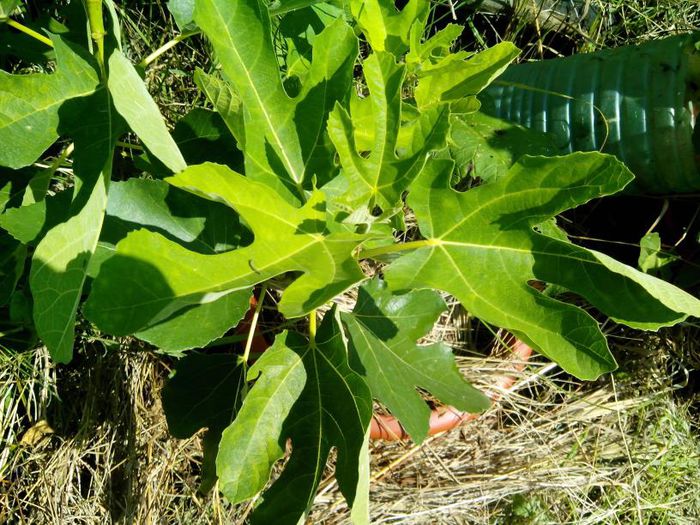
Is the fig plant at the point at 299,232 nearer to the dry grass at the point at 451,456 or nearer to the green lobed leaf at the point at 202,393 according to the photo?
the green lobed leaf at the point at 202,393

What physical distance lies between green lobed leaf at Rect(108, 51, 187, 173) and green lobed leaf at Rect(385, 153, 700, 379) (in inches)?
12.7

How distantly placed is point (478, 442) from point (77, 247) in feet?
4.22

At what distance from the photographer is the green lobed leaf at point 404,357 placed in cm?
101

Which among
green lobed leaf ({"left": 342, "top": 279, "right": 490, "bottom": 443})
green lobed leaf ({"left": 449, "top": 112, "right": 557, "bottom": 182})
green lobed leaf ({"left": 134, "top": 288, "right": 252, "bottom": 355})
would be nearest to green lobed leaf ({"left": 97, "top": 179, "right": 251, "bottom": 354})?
green lobed leaf ({"left": 134, "top": 288, "right": 252, "bottom": 355})

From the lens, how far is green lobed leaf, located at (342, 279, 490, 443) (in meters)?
1.01

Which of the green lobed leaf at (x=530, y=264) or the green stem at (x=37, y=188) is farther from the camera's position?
the green stem at (x=37, y=188)

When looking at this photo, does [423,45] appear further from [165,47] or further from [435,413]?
[435,413]

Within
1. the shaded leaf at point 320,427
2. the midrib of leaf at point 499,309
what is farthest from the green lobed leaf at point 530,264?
the shaded leaf at point 320,427

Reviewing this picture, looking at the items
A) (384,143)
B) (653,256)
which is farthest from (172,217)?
(653,256)

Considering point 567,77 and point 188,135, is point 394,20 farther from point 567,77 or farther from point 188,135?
point 567,77

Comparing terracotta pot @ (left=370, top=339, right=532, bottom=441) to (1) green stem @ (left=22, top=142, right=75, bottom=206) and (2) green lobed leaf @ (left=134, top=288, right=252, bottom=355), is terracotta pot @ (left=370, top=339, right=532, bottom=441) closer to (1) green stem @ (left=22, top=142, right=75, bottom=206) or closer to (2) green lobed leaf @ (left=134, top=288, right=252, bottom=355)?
(2) green lobed leaf @ (left=134, top=288, right=252, bottom=355)

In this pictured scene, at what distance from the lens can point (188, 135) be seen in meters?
1.07

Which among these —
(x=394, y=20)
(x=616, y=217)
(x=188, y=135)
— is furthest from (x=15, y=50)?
(x=616, y=217)

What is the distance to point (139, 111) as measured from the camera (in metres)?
0.79
